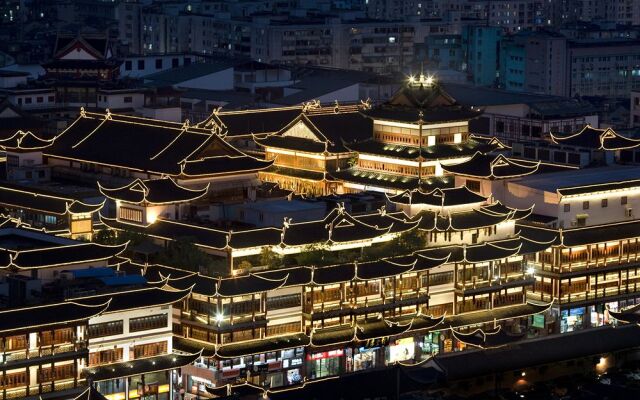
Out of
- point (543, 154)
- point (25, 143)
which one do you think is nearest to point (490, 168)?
point (543, 154)

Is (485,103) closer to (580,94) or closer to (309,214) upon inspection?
(580,94)

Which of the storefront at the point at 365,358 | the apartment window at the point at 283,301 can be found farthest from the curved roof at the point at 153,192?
the storefront at the point at 365,358

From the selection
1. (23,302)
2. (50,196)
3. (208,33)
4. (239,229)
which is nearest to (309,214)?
(239,229)

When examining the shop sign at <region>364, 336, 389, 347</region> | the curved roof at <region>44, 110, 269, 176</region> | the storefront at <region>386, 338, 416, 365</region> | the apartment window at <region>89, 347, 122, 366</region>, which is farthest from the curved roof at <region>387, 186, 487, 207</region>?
the apartment window at <region>89, 347, 122, 366</region>

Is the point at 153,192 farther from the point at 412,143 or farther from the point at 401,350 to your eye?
the point at 412,143

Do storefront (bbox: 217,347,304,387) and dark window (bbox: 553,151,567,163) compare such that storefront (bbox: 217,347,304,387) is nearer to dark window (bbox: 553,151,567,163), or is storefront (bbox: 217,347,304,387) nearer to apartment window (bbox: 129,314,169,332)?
apartment window (bbox: 129,314,169,332)
